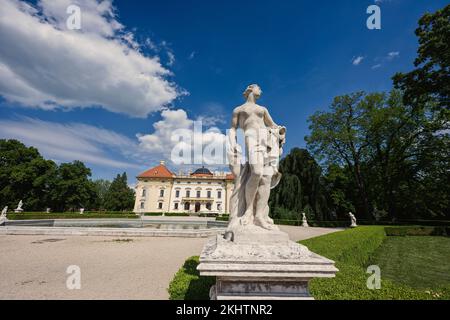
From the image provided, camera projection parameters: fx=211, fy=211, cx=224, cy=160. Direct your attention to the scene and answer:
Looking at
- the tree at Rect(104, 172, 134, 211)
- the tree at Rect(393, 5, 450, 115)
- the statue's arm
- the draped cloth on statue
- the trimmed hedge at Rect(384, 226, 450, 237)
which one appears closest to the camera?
the draped cloth on statue

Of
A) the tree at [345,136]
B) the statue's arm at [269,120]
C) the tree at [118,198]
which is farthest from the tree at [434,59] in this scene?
the tree at [118,198]

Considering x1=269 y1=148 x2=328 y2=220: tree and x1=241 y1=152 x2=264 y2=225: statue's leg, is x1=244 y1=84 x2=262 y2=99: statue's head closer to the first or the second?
x1=241 y1=152 x2=264 y2=225: statue's leg

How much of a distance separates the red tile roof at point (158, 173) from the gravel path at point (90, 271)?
4448 cm

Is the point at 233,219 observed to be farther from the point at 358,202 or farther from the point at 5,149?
the point at 5,149

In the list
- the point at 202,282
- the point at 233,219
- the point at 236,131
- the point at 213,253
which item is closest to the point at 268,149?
the point at 236,131

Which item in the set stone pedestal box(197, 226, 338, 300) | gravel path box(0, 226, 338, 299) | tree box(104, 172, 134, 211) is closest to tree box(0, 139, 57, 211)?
tree box(104, 172, 134, 211)

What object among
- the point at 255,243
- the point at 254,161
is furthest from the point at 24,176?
the point at 255,243

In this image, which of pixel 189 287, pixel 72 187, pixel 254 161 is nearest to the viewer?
pixel 254 161

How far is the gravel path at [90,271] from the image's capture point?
3900 mm

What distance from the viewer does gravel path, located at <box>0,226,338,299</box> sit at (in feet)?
12.8

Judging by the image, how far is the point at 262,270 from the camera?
2117 millimetres

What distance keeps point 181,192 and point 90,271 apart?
47795mm

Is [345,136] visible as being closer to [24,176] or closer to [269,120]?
[269,120]

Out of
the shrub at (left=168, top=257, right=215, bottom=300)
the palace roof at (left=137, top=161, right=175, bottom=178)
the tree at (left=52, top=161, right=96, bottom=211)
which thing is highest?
the palace roof at (left=137, top=161, right=175, bottom=178)
